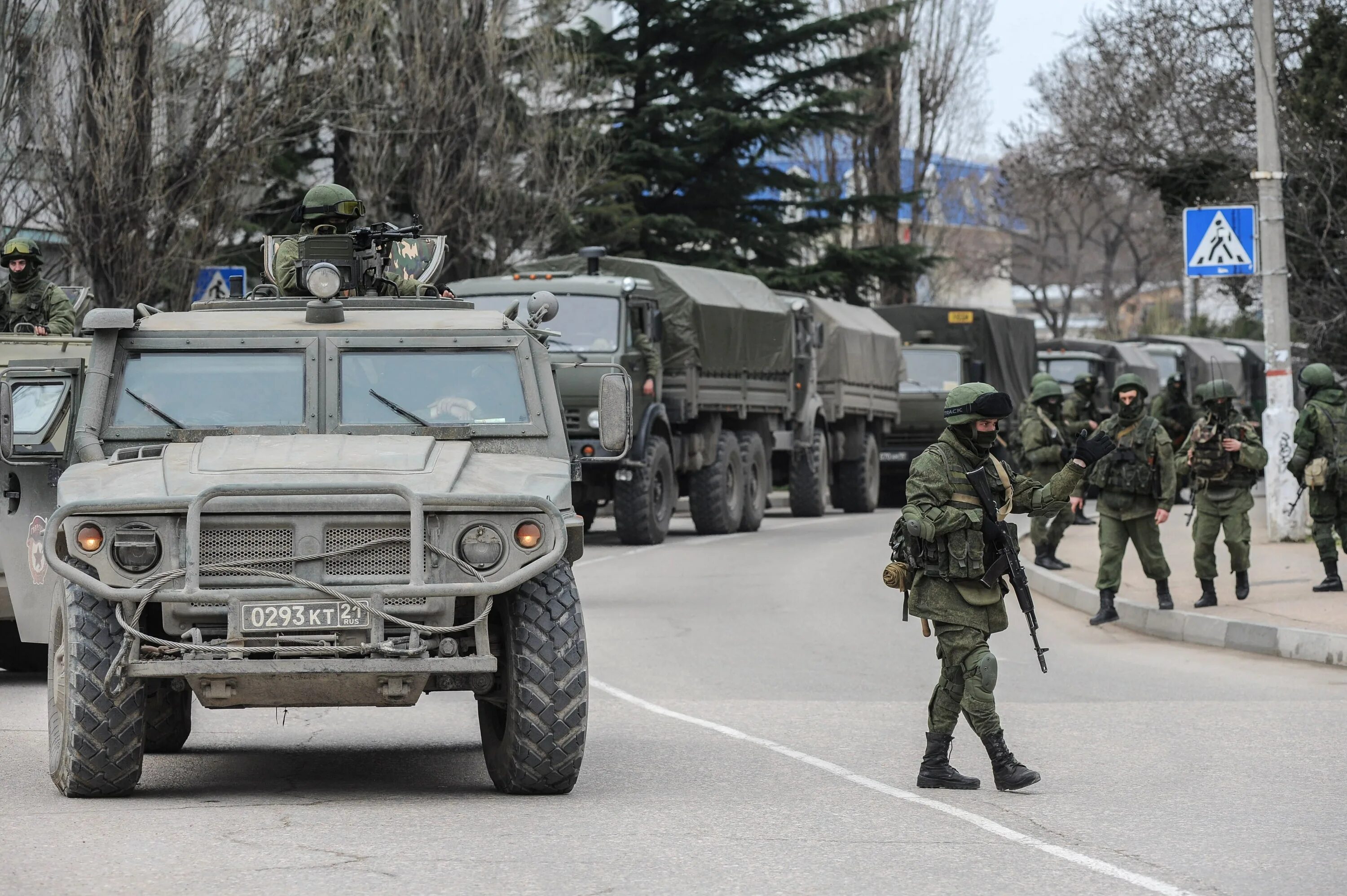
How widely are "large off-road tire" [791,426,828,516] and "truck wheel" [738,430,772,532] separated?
5.86 ft

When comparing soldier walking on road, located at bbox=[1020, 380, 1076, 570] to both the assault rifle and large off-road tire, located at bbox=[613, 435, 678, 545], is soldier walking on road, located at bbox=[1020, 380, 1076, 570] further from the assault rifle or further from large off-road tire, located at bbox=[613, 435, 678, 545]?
the assault rifle

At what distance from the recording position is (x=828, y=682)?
12758 millimetres

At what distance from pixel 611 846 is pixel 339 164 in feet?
91.0

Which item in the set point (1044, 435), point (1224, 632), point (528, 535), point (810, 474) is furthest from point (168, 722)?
point (810, 474)

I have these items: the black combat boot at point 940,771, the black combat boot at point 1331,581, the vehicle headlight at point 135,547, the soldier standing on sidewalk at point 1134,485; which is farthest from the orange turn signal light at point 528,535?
the black combat boot at point 1331,581

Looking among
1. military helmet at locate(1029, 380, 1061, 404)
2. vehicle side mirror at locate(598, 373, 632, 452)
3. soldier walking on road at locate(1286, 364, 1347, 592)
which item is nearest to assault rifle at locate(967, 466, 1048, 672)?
vehicle side mirror at locate(598, 373, 632, 452)

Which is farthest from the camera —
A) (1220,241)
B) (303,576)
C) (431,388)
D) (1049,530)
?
(1049,530)

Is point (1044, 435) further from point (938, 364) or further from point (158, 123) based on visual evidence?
point (938, 364)

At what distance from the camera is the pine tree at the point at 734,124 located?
139ft

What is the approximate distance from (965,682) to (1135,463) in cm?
674

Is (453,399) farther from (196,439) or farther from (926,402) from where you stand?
(926,402)

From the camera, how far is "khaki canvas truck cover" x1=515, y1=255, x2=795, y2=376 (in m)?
24.7

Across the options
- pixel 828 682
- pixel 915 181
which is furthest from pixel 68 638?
pixel 915 181

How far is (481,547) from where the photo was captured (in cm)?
783
